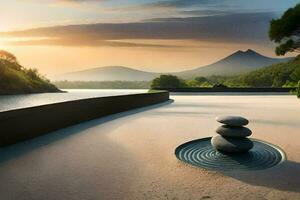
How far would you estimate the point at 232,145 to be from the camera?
8375 mm

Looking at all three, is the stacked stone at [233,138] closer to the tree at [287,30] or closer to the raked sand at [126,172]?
the raked sand at [126,172]

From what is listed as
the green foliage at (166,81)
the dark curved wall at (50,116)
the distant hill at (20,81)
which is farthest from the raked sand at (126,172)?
the green foliage at (166,81)

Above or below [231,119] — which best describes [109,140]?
below

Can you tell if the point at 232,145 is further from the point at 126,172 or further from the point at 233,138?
the point at 126,172

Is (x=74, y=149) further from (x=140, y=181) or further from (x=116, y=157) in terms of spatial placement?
(x=140, y=181)

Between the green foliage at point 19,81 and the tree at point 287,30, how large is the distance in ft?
107

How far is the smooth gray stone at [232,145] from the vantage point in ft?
27.4

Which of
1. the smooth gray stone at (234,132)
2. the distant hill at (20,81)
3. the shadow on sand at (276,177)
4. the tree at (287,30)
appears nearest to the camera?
the shadow on sand at (276,177)

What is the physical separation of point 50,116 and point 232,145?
5.93 meters

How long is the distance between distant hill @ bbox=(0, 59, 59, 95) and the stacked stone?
144ft

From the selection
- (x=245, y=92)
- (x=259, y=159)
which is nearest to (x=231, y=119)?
(x=259, y=159)

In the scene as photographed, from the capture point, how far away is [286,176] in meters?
6.95

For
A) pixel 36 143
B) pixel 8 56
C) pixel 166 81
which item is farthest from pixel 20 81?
pixel 36 143

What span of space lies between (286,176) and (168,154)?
8.79 feet
